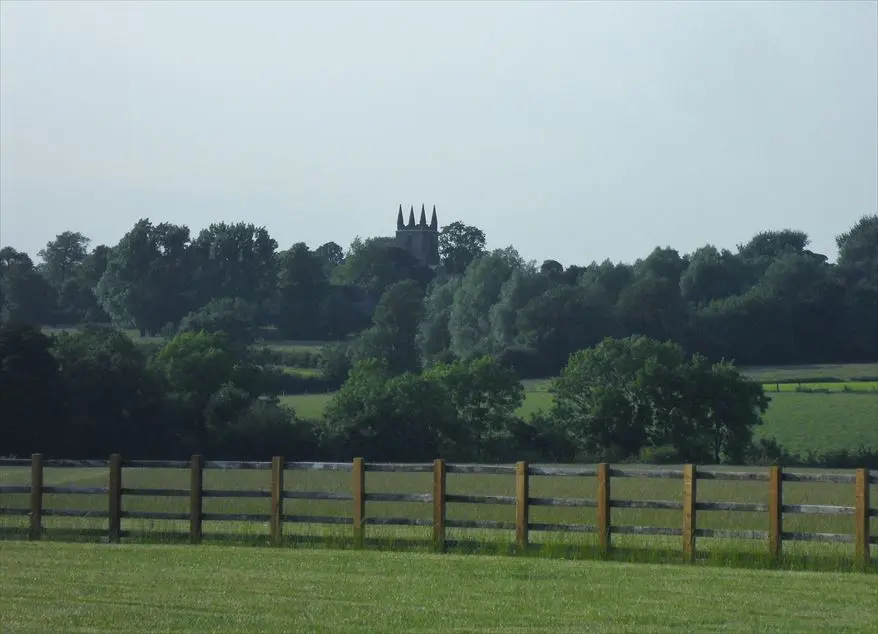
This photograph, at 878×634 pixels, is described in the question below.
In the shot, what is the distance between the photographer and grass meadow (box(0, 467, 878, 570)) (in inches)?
808

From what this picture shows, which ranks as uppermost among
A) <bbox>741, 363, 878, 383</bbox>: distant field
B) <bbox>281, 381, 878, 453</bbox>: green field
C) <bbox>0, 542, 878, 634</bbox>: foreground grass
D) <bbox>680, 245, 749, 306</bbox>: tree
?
<bbox>680, 245, 749, 306</bbox>: tree

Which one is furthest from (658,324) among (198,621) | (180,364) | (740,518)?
(198,621)

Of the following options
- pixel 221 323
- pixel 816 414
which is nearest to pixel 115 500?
pixel 816 414

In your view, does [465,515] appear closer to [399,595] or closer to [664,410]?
[399,595]

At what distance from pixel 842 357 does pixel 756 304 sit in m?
8.01

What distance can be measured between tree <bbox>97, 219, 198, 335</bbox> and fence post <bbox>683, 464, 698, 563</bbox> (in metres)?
128

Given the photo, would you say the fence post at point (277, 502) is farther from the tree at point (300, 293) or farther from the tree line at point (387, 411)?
the tree at point (300, 293)

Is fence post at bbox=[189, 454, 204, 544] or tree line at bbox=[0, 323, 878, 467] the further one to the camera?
tree line at bbox=[0, 323, 878, 467]

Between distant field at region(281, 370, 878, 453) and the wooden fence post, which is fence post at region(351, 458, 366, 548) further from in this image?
distant field at region(281, 370, 878, 453)

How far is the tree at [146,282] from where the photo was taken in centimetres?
14475

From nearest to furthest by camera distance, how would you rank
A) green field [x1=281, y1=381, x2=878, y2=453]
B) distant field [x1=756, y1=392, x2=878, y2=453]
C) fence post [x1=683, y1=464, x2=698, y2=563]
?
fence post [x1=683, y1=464, x2=698, y2=563] < distant field [x1=756, y1=392, x2=878, y2=453] < green field [x1=281, y1=381, x2=878, y2=453]

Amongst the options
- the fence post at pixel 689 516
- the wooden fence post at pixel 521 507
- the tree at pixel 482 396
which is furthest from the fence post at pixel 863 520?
the tree at pixel 482 396

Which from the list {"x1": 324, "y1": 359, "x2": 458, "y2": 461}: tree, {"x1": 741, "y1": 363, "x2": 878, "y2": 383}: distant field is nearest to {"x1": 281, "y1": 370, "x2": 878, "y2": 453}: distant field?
{"x1": 741, "y1": 363, "x2": 878, "y2": 383}: distant field

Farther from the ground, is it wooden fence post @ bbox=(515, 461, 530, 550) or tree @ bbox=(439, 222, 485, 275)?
tree @ bbox=(439, 222, 485, 275)
